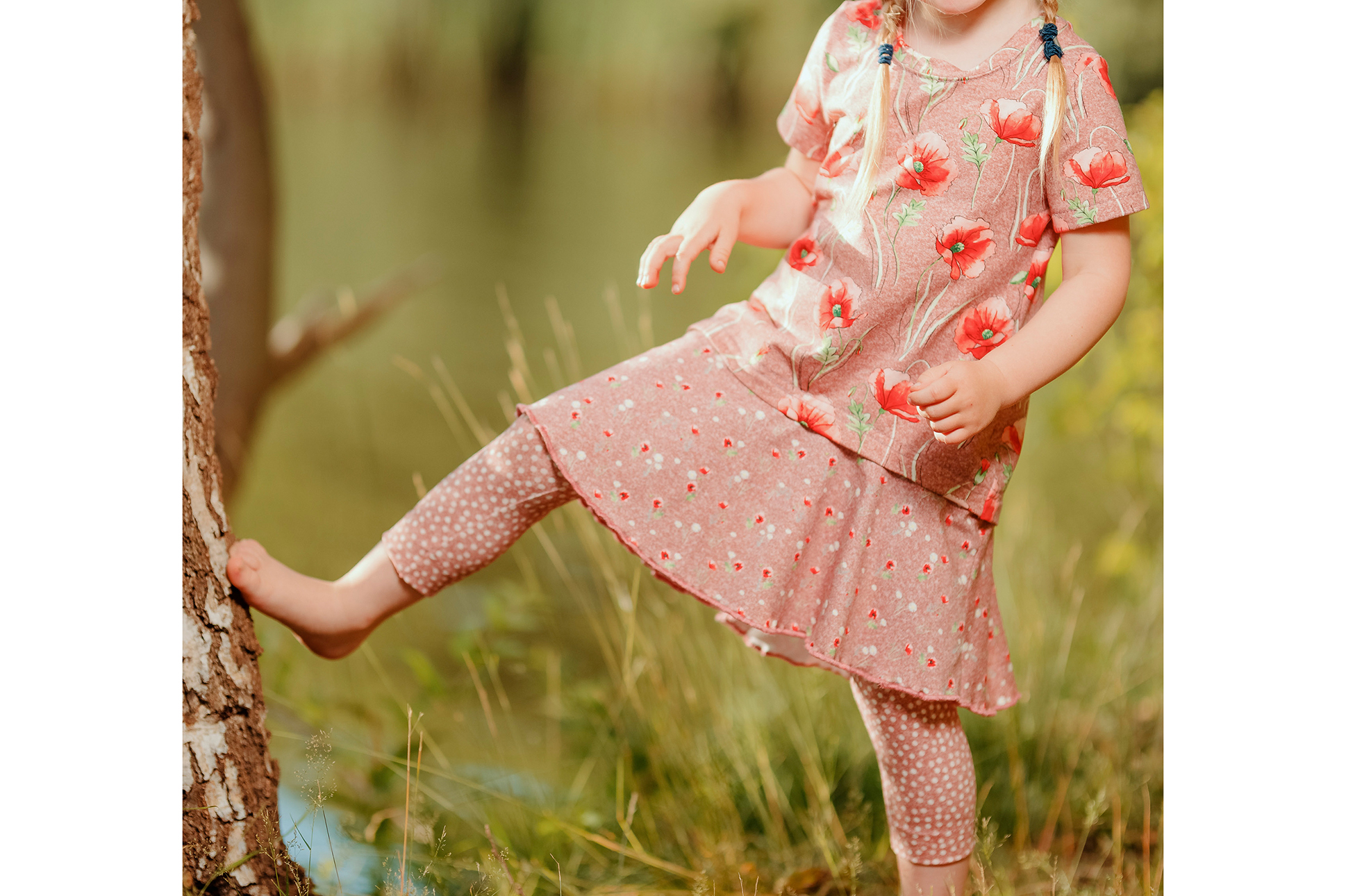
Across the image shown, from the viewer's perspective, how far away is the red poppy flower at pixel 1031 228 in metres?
0.89

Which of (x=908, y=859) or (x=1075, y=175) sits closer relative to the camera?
(x=1075, y=175)

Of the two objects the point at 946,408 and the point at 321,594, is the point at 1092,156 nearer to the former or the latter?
the point at 946,408

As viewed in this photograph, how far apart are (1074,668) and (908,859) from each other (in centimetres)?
92

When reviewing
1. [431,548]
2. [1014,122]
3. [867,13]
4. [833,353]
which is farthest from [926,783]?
[867,13]

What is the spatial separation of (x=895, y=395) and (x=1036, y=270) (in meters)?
0.19

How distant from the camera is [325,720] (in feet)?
5.06

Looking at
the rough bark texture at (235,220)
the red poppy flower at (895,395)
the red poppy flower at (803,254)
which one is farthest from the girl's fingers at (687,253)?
the rough bark texture at (235,220)

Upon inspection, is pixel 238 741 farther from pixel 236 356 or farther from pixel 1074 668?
pixel 1074 668

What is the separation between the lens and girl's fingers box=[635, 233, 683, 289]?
2.72 ft

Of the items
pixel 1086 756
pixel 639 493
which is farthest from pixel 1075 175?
pixel 1086 756

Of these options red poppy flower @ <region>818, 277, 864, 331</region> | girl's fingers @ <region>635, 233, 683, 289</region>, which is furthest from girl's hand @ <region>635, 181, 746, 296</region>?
red poppy flower @ <region>818, 277, 864, 331</region>

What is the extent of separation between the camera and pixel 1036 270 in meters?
0.91

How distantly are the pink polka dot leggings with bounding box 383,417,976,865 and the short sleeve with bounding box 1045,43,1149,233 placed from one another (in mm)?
491

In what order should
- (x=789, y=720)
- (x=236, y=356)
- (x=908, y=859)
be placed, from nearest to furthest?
1. (x=908, y=859)
2. (x=789, y=720)
3. (x=236, y=356)
